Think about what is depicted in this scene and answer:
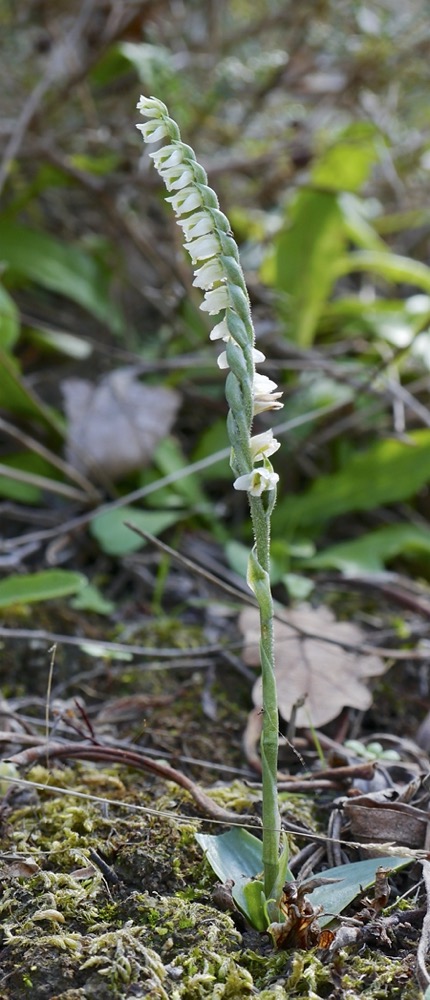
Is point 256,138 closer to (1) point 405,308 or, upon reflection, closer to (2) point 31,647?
(1) point 405,308

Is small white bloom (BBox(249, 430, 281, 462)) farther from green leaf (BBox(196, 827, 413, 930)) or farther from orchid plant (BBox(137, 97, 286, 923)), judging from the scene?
green leaf (BBox(196, 827, 413, 930))

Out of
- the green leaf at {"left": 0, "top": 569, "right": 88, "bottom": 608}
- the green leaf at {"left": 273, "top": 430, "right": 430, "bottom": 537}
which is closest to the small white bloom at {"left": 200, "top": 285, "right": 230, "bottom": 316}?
the green leaf at {"left": 0, "top": 569, "right": 88, "bottom": 608}

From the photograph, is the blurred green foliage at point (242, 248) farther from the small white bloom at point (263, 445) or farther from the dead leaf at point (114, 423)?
the small white bloom at point (263, 445)

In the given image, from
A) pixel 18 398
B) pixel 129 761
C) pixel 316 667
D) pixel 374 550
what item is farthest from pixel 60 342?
pixel 129 761

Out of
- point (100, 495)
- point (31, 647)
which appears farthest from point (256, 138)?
point (31, 647)

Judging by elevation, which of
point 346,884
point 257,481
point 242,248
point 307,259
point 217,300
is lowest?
point 346,884

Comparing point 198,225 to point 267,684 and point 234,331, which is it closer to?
point 234,331

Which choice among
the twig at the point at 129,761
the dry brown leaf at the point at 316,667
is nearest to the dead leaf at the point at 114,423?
the dry brown leaf at the point at 316,667
